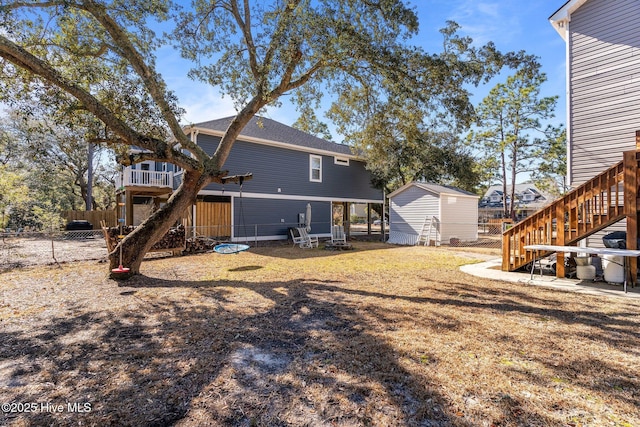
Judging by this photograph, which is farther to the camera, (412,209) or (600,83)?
(412,209)

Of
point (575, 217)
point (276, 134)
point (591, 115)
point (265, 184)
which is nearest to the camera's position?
point (575, 217)

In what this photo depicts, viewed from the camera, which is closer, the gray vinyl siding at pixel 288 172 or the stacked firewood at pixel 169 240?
the stacked firewood at pixel 169 240

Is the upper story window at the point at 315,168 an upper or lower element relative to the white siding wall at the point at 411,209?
upper

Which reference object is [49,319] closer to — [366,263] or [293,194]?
[366,263]

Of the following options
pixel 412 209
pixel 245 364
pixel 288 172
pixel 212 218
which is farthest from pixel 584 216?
pixel 212 218

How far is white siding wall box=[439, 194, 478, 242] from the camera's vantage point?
606 inches

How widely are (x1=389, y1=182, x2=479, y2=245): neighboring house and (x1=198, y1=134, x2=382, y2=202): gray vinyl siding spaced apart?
3024 millimetres

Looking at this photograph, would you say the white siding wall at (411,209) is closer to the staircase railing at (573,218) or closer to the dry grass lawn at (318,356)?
the staircase railing at (573,218)

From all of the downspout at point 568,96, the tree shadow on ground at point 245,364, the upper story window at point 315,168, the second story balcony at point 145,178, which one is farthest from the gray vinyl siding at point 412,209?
the second story balcony at point 145,178

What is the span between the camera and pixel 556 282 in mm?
6625

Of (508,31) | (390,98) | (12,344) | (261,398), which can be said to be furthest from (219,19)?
(261,398)

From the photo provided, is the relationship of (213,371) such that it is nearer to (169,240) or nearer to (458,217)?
(169,240)

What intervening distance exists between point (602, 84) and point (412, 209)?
949cm

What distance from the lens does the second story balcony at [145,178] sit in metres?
13.9
